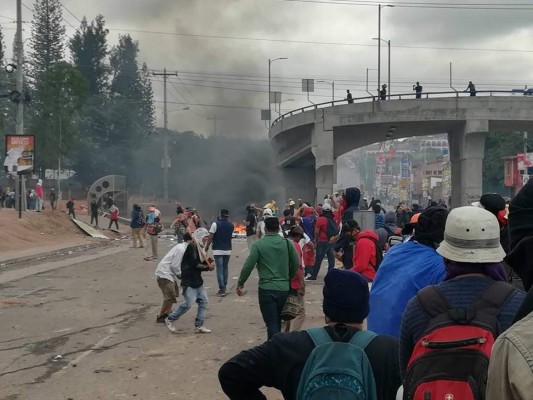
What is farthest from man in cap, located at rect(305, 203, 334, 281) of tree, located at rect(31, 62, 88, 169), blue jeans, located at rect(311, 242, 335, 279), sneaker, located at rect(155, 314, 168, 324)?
tree, located at rect(31, 62, 88, 169)

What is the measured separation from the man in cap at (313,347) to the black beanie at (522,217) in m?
0.68

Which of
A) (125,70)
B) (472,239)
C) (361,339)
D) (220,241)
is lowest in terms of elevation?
(220,241)

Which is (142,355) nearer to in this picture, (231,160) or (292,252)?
(292,252)

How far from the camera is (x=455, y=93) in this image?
34688 millimetres

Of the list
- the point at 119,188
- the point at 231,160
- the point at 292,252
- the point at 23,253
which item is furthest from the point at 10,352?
the point at 231,160

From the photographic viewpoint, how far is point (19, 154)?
31.2 meters

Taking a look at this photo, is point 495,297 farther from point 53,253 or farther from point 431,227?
point 53,253

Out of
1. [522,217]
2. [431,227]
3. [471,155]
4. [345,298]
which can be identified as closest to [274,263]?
[431,227]

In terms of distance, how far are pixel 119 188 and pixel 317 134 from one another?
549 inches

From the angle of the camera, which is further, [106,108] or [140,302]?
[106,108]

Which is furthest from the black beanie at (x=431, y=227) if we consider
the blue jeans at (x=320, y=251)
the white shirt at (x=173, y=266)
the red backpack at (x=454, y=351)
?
the blue jeans at (x=320, y=251)

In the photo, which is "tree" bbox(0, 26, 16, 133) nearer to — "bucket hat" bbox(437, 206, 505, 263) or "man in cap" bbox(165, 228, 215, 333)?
"man in cap" bbox(165, 228, 215, 333)

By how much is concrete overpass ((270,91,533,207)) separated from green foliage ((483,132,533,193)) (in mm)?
25427

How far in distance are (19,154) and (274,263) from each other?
26.0 meters
